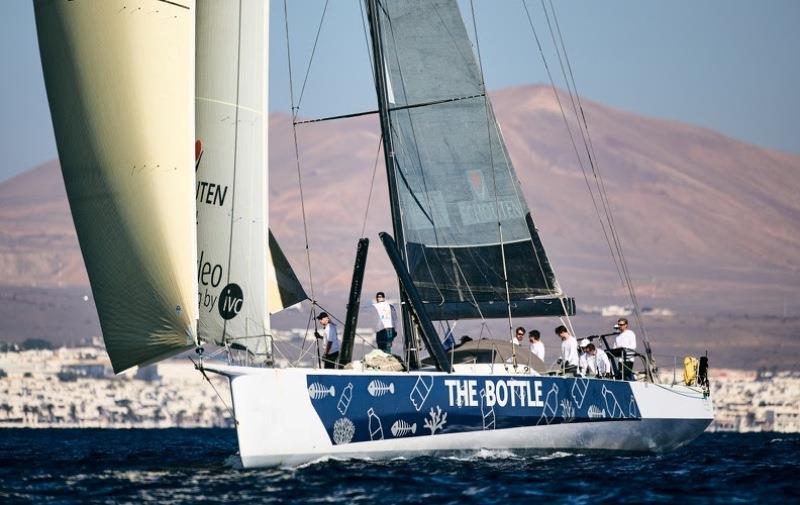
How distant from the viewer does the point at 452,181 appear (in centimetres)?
2700

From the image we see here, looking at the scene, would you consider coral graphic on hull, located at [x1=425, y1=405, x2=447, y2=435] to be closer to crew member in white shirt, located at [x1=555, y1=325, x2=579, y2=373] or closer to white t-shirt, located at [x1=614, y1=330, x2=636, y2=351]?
crew member in white shirt, located at [x1=555, y1=325, x2=579, y2=373]

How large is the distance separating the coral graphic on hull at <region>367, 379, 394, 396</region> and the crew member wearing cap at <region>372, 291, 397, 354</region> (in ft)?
6.20

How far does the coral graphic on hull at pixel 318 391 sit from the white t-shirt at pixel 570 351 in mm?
5481

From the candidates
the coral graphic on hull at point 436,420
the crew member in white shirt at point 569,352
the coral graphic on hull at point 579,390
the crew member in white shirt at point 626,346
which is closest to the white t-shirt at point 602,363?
the crew member in white shirt at point 626,346

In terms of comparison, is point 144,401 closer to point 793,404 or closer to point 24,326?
point 793,404

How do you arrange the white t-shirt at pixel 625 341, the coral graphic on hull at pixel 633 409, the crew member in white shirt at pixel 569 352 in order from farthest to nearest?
the white t-shirt at pixel 625 341 < the coral graphic on hull at pixel 633 409 < the crew member in white shirt at pixel 569 352

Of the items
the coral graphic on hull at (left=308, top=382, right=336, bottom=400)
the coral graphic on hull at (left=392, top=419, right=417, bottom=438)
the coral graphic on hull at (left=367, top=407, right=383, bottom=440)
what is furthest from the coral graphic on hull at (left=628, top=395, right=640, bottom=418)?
the coral graphic on hull at (left=308, top=382, right=336, bottom=400)

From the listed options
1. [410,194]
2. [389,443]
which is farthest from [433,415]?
[410,194]

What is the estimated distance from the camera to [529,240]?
27719mm

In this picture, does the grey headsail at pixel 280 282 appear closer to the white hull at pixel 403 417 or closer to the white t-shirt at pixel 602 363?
the white hull at pixel 403 417

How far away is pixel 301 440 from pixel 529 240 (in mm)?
7179

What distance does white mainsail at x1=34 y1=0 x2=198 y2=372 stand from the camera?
21234mm

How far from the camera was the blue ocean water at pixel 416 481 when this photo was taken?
19.8m

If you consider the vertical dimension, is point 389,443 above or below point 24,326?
below
